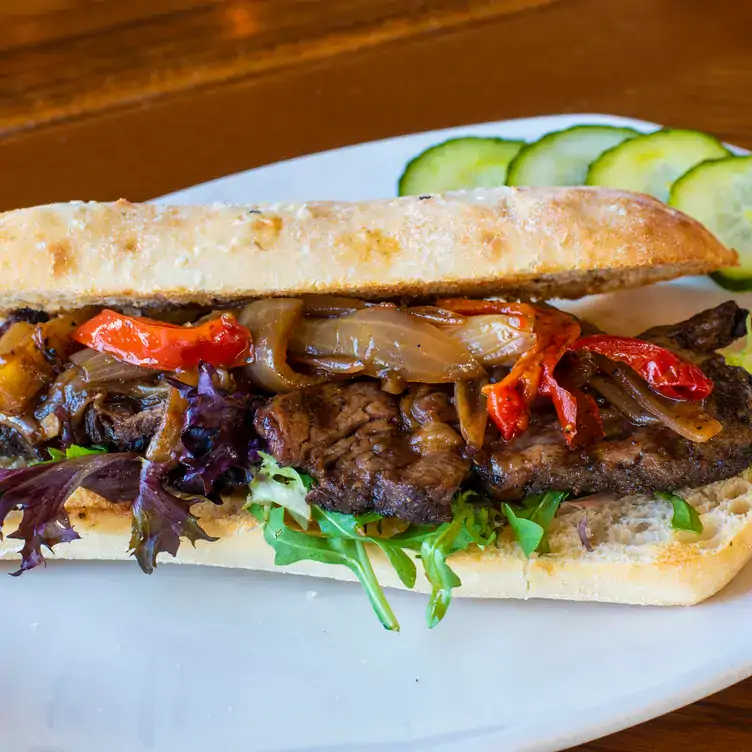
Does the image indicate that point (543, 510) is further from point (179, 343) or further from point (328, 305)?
point (179, 343)

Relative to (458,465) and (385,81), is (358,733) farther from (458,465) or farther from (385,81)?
(385,81)

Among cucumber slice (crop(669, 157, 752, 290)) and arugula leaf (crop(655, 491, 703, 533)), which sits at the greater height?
cucumber slice (crop(669, 157, 752, 290))

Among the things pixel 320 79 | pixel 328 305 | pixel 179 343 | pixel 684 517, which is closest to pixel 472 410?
pixel 328 305

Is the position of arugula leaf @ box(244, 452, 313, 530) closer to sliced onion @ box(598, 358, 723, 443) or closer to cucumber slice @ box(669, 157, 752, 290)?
sliced onion @ box(598, 358, 723, 443)

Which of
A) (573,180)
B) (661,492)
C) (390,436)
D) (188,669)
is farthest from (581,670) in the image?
(573,180)

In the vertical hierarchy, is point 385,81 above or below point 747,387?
above

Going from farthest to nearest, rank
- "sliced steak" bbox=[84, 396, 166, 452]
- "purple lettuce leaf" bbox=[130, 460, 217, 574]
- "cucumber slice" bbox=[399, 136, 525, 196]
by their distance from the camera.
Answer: "cucumber slice" bbox=[399, 136, 525, 196], "sliced steak" bbox=[84, 396, 166, 452], "purple lettuce leaf" bbox=[130, 460, 217, 574]

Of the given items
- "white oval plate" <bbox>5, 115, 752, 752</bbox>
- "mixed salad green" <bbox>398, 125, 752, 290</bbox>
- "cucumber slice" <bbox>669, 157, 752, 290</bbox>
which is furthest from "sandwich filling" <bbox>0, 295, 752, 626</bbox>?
"mixed salad green" <bbox>398, 125, 752, 290</bbox>

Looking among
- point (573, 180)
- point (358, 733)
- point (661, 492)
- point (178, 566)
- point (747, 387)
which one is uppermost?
point (573, 180)
